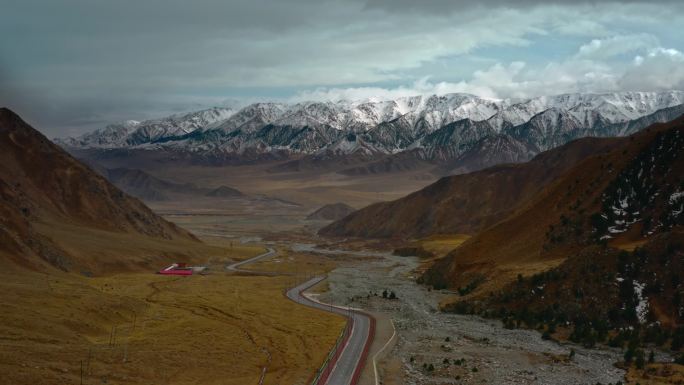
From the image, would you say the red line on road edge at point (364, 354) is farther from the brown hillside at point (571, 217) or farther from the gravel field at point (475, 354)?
the brown hillside at point (571, 217)

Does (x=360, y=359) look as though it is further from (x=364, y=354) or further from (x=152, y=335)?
(x=152, y=335)

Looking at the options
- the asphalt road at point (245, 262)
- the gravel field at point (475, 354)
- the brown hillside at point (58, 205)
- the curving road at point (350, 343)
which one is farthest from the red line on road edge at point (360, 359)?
the asphalt road at point (245, 262)

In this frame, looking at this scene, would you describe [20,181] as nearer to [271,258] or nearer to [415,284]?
[271,258]

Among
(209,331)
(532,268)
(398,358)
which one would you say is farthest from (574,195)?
(209,331)

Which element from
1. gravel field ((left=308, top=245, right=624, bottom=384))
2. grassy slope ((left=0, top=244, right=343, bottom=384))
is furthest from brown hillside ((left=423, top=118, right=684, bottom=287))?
grassy slope ((left=0, top=244, right=343, bottom=384))

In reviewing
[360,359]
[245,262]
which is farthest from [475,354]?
[245,262]

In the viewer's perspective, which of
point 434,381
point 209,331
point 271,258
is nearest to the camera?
point 434,381

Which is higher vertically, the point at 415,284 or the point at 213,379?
the point at 213,379

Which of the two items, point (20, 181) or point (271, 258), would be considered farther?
point (271, 258)

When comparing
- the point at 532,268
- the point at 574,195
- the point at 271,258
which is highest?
the point at 574,195
